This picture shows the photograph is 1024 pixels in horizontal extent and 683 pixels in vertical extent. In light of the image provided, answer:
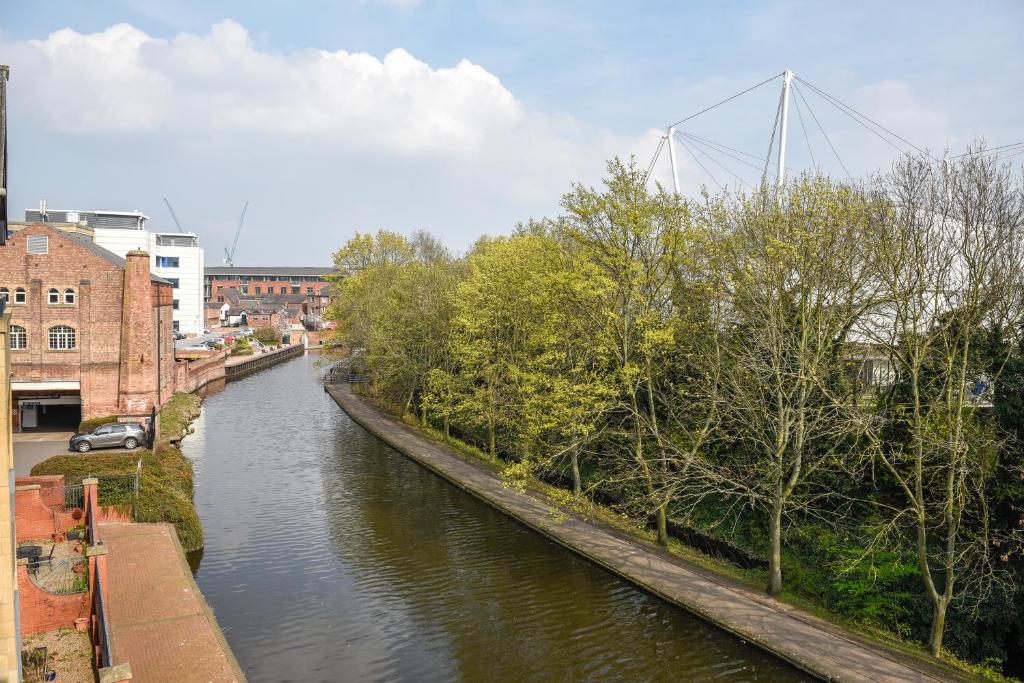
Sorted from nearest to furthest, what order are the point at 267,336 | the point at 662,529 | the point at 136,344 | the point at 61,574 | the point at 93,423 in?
1. the point at 61,574
2. the point at 662,529
3. the point at 93,423
4. the point at 136,344
5. the point at 267,336

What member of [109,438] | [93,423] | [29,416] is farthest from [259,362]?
[109,438]

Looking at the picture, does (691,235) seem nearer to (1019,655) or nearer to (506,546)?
(506,546)

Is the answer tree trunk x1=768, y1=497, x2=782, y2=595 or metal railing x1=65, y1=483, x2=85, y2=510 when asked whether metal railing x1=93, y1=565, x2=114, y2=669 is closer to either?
metal railing x1=65, y1=483, x2=85, y2=510

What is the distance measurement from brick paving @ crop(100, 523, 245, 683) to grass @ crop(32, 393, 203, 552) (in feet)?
4.94

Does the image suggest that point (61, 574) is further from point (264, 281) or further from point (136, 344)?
point (264, 281)

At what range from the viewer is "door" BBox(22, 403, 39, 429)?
41469mm

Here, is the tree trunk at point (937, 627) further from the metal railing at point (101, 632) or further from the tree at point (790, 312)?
the metal railing at point (101, 632)

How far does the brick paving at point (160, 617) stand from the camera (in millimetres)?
15648

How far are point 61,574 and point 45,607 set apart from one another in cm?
236

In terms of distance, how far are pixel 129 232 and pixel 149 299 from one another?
5608cm

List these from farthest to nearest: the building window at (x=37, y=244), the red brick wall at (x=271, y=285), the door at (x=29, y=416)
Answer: the red brick wall at (x=271, y=285) < the door at (x=29, y=416) < the building window at (x=37, y=244)

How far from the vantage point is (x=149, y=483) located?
2669 cm

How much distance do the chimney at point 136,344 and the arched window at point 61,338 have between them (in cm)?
257

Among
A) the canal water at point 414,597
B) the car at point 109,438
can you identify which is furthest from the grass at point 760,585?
the car at point 109,438
